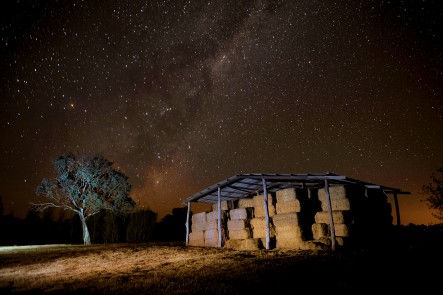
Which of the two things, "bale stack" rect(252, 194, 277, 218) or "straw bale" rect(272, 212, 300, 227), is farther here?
"bale stack" rect(252, 194, 277, 218)

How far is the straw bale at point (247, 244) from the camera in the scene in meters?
15.5

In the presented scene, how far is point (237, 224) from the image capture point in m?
17.5

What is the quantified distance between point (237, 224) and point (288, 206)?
12.4ft

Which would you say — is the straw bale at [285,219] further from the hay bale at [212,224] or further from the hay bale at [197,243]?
the hay bale at [197,243]

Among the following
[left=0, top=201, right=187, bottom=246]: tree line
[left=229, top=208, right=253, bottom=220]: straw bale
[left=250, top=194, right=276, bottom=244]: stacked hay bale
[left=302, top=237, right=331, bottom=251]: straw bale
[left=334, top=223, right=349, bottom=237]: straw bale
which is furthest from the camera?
[left=0, top=201, right=187, bottom=246]: tree line

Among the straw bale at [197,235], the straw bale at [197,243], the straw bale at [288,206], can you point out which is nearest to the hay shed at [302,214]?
the straw bale at [288,206]

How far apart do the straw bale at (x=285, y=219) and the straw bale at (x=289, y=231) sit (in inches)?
6.2

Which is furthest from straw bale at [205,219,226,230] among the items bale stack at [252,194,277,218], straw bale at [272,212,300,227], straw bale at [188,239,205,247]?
straw bale at [272,212,300,227]

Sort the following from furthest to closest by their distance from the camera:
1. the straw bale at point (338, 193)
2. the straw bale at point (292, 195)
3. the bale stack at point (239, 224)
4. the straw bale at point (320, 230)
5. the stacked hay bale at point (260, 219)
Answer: the bale stack at point (239, 224)
the stacked hay bale at point (260, 219)
the straw bale at point (292, 195)
the straw bale at point (338, 193)
the straw bale at point (320, 230)

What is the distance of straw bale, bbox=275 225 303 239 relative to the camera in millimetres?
14219

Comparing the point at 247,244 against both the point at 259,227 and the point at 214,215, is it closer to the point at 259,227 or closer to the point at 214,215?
the point at 259,227

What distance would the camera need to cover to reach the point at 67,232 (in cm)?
4309

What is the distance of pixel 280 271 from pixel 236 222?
362 inches

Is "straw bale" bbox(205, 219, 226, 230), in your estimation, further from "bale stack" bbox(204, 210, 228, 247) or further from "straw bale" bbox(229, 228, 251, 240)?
"straw bale" bbox(229, 228, 251, 240)
